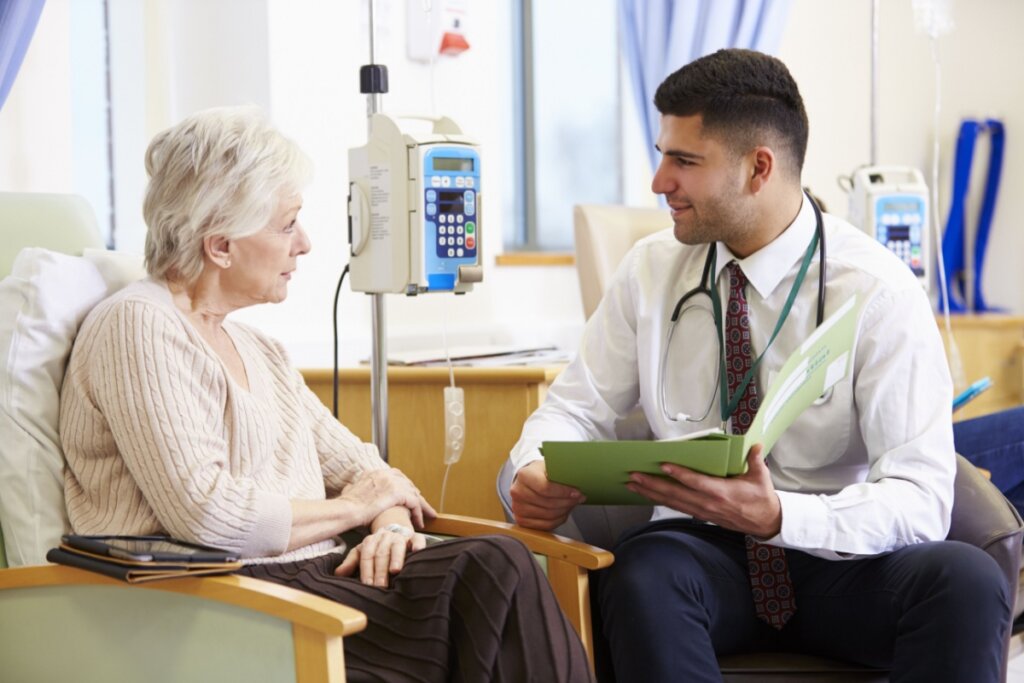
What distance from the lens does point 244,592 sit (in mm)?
1383

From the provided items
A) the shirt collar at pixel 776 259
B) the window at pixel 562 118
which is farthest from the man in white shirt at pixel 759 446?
the window at pixel 562 118

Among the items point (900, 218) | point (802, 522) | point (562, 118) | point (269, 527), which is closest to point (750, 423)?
point (802, 522)

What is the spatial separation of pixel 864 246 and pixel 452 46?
1588mm

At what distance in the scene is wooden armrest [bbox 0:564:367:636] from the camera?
1.31 meters

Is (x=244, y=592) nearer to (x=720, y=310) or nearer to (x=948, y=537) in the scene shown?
(x=720, y=310)

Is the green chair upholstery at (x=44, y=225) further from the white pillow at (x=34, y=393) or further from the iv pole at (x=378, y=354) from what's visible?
the iv pole at (x=378, y=354)

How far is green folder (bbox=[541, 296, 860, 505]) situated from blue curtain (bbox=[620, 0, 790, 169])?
7.31 feet

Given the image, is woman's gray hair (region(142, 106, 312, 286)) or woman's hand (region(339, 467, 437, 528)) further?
woman's hand (region(339, 467, 437, 528))

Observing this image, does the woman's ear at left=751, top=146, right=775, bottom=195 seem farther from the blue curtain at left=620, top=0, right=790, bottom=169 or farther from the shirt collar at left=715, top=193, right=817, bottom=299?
the blue curtain at left=620, top=0, right=790, bottom=169

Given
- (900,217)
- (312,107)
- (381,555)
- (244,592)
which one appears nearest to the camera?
(244,592)

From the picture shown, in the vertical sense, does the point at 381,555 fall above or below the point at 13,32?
below

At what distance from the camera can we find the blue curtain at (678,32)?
3.74 meters

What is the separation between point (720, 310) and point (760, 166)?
0.23 m

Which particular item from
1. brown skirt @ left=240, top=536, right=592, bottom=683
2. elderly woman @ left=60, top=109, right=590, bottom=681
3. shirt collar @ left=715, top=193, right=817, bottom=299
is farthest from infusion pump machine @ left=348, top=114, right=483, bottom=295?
brown skirt @ left=240, top=536, right=592, bottom=683
